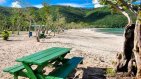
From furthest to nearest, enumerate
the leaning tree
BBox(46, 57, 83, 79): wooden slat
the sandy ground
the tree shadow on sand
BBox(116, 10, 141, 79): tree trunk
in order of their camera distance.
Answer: the sandy ground, the tree shadow on sand, BBox(116, 10, 141, 79): tree trunk, the leaning tree, BBox(46, 57, 83, 79): wooden slat

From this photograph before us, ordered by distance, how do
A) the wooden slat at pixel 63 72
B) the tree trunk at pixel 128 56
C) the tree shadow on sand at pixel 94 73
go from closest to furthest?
the wooden slat at pixel 63 72, the tree trunk at pixel 128 56, the tree shadow on sand at pixel 94 73

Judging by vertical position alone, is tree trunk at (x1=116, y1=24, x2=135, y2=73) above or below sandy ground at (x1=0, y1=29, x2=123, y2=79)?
above

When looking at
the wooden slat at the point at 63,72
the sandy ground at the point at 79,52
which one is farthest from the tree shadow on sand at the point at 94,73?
the wooden slat at the point at 63,72

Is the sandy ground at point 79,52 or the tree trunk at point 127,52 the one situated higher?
the tree trunk at point 127,52

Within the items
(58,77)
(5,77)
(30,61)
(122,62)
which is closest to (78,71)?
(122,62)

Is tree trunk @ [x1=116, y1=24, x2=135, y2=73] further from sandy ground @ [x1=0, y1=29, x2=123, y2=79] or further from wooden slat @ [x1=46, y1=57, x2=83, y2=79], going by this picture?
wooden slat @ [x1=46, y1=57, x2=83, y2=79]

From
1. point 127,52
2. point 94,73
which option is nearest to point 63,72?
point 94,73

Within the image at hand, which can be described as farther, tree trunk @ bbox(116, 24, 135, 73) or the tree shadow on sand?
A: the tree shadow on sand

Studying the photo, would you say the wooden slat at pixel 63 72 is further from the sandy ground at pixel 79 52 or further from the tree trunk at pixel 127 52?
the tree trunk at pixel 127 52

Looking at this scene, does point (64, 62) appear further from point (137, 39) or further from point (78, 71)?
point (137, 39)

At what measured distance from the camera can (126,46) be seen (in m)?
10.4

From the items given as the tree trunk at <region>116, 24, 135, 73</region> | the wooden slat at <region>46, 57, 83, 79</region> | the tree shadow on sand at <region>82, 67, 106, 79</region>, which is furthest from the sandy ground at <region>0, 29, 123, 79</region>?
the tree trunk at <region>116, 24, 135, 73</region>

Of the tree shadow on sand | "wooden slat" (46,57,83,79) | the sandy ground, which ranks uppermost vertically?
"wooden slat" (46,57,83,79)

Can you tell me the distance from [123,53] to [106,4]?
1.86 metres
